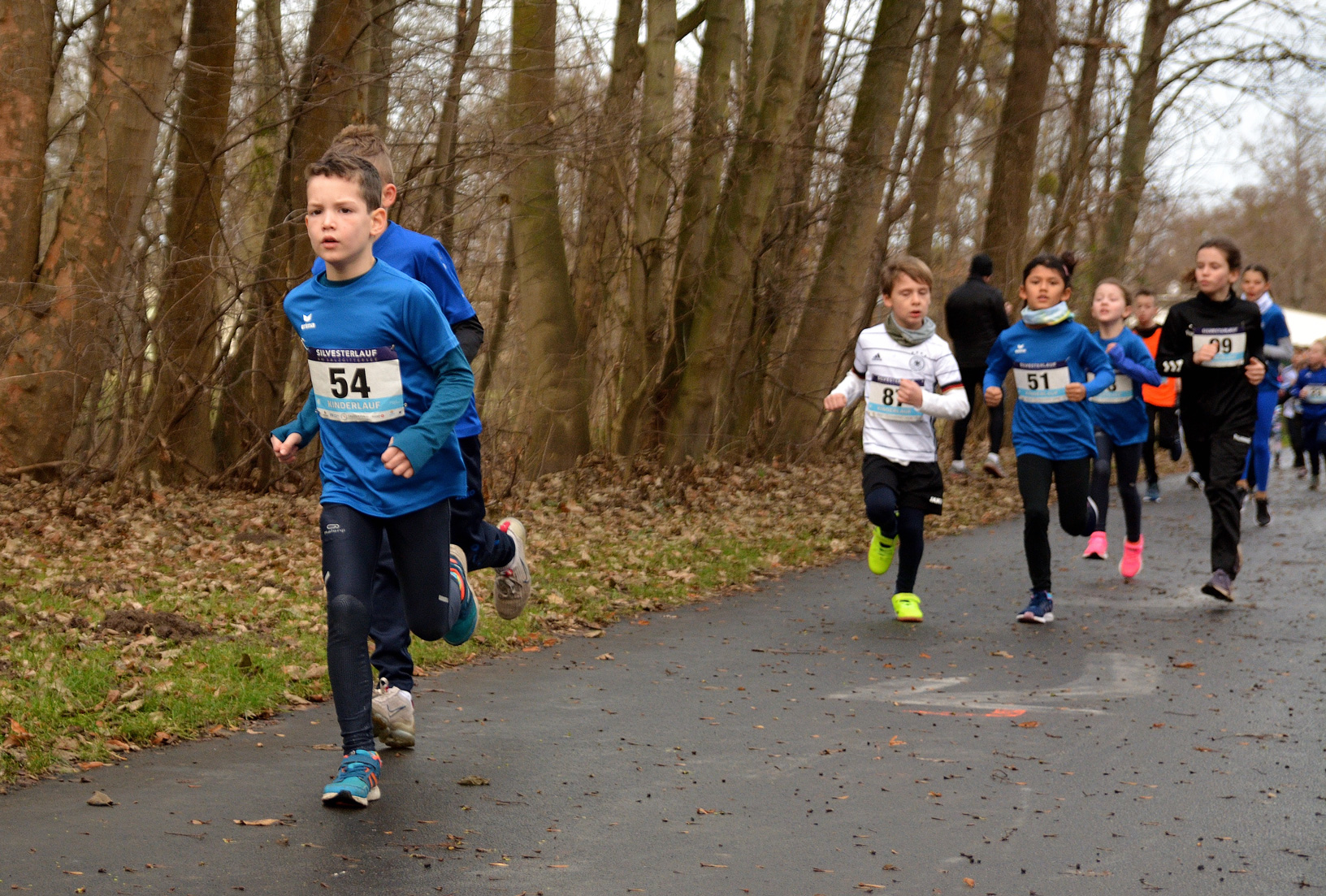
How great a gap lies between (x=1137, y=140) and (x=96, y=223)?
20.3 meters

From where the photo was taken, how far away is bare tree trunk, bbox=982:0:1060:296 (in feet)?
70.4

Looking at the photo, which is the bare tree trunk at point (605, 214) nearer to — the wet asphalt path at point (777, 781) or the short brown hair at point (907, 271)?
the short brown hair at point (907, 271)

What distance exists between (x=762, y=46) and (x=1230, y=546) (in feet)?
29.9

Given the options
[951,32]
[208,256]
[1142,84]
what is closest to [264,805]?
[208,256]

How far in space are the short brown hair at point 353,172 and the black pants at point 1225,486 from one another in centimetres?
674

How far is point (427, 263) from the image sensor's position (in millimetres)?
5590

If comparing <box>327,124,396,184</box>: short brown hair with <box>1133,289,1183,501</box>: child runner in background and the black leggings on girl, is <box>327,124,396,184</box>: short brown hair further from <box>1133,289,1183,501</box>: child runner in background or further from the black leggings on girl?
<box>1133,289,1183,501</box>: child runner in background

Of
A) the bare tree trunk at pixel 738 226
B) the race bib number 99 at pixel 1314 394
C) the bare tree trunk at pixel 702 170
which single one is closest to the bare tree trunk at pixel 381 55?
the bare tree trunk at pixel 702 170

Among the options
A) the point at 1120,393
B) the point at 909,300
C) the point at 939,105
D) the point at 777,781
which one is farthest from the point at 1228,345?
the point at 939,105

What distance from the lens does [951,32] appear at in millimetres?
20266

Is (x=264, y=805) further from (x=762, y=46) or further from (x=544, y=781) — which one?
(x=762, y=46)

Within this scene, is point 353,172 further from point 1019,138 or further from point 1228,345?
point 1019,138

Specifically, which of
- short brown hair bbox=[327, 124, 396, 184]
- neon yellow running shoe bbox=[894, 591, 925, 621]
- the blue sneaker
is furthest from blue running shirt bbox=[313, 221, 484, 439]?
neon yellow running shoe bbox=[894, 591, 925, 621]

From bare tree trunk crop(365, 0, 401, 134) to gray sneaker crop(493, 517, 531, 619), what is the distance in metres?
7.31
